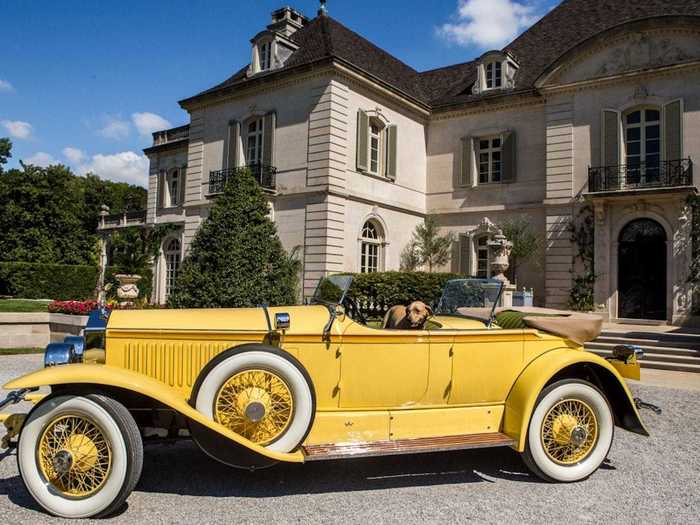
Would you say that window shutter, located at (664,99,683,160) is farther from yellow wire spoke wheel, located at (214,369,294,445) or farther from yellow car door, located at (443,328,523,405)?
yellow wire spoke wheel, located at (214,369,294,445)

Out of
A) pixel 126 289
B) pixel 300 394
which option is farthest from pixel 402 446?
pixel 126 289

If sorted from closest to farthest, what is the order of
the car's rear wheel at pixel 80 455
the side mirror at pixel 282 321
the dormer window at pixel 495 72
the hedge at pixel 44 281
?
the car's rear wheel at pixel 80 455 → the side mirror at pixel 282 321 → the dormer window at pixel 495 72 → the hedge at pixel 44 281

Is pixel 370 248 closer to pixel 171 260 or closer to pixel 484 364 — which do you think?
pixel 171 260

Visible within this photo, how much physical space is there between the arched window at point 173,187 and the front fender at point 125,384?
25.1m

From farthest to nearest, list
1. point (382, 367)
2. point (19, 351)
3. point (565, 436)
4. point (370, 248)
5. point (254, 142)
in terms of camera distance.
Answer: point (254, 142), point (370, 248), point (19, 351), point (565, 436), point (382, 367)

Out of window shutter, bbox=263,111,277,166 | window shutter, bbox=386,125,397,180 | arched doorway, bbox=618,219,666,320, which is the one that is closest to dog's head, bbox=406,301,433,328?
arched doorway, bbox=618,219,666,320

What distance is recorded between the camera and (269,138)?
19.0 meters

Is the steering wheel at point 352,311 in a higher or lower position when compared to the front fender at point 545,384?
higher

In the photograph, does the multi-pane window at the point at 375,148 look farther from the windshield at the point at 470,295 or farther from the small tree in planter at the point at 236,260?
the windshield at the point at 470,295

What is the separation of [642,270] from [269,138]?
40.6ft

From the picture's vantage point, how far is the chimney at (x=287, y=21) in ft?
68.6

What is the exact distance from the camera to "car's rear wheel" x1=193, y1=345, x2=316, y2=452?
3938mm

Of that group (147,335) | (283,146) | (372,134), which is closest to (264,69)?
(283,146)

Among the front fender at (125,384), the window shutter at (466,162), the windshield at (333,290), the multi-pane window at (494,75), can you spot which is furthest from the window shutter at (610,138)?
the front fender at (125,384)
